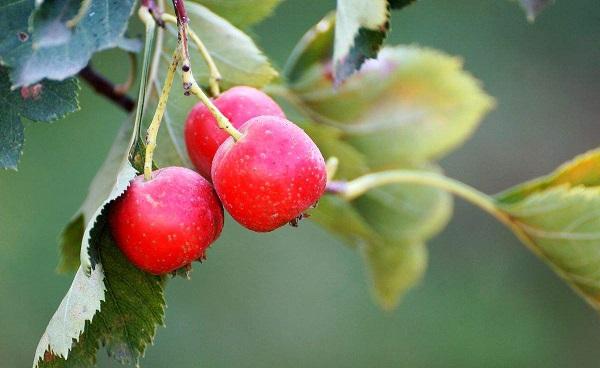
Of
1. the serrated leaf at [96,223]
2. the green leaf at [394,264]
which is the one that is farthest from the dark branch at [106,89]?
the green leaf at [394,264]

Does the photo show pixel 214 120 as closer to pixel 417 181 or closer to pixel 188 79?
pixel 188 79

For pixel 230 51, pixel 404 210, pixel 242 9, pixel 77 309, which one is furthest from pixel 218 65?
pixel 404 210

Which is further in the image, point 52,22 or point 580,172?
point 580,172

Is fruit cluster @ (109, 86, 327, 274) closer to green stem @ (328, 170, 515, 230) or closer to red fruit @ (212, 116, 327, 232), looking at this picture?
red fruit @ (212, 116, 327, 232)

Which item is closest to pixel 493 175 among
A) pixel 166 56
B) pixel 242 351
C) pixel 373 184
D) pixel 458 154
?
pixel 458 154

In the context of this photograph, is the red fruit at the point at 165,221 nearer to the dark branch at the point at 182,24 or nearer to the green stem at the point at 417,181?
the dark branch at the point at 182,24

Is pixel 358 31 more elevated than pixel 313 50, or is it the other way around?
pixel 358 31

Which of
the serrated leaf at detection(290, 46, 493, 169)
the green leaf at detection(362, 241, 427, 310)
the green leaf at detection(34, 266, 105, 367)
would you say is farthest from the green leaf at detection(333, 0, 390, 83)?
the green leaf at detection(362, 241, 427, 310)
